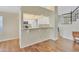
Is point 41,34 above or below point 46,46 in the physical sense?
above

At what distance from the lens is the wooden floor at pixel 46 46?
1809 millimetres

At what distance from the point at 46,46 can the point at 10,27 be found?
2.78ft

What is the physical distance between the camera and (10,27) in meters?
1.86

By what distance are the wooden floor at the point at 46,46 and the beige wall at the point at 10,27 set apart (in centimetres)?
13

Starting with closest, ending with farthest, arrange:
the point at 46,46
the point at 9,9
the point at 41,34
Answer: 1. the point at 9,9
2. the point at 46,46
3. the point at 41,34

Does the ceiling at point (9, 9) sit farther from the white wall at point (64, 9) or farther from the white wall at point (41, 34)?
the white wall at point (64, 9)

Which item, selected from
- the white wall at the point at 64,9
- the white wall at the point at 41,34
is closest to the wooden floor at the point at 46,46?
the white wall at the point at 41,34

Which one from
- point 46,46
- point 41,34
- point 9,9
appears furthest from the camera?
point 41,34

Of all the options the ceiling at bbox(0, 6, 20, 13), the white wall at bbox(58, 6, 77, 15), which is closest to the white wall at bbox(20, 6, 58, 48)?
the white wall at bbox(58, 6, 77, 15)

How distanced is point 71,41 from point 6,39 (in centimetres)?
132

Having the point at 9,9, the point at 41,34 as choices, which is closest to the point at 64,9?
the point at 41,34

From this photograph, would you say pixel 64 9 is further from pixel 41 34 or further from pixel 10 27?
pixel 10 27
